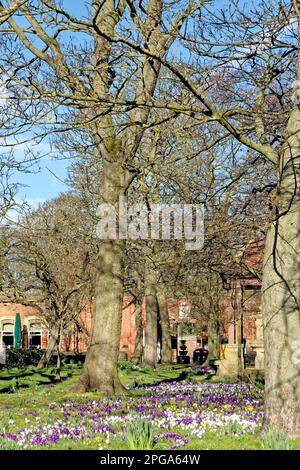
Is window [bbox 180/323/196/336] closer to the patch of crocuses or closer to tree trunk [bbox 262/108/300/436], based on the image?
the patch of crocuses

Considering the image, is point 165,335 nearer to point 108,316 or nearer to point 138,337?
point 138,337

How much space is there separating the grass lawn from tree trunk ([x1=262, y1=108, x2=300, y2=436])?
1.43 feet

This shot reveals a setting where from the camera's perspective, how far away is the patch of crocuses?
743cm

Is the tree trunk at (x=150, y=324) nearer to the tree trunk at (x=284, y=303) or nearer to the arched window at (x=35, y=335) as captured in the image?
the tree trunk at (x=284, y=303)

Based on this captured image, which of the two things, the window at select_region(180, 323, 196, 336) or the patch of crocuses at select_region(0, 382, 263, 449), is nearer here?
the patch of crocuses at select_region(0, 382, 263, 449)

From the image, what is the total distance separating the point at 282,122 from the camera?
10.6m

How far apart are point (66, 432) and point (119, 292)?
6033mm

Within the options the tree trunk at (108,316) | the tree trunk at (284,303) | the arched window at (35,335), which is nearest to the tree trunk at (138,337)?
the arched window at (35,335)

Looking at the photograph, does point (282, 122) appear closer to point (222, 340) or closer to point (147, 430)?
point (147, 430)

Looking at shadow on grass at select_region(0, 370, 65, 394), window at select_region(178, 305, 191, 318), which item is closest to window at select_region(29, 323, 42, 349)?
window at select_region(178, 305, 191, 318)

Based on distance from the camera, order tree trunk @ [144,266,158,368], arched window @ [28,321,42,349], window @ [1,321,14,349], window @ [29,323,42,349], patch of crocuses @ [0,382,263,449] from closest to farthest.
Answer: patch of crocuses @ [0,382,263,449]
tree trunk @ [144,266,158,368]
arched window @ [28,321,42,349]
window @ [29,323,42,349]
window @ [1,321,14,349]

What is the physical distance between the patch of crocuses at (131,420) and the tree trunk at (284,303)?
0.50 meters

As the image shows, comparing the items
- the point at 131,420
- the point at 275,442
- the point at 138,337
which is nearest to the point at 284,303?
the point at 275,442
